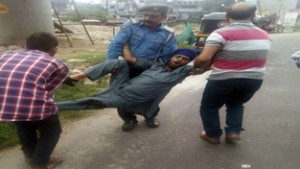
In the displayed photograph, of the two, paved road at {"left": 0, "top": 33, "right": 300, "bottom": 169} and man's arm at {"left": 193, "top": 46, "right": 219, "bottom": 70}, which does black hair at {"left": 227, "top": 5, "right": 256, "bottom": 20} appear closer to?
man's arm at {"left": 193, "top": 46, "right": 219, "bottom": 70}

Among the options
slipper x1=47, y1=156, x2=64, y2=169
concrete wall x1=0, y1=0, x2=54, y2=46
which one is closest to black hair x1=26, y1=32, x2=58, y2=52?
slipper x1=47, y1=156, x2=64, y2=169

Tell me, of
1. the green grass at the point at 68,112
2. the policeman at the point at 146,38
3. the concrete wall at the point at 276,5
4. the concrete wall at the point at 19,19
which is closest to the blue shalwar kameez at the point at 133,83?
the policeman at the point at 146,38

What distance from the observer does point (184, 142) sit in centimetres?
345

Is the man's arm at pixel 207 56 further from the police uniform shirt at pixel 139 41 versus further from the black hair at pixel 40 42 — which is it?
the black hair at pixel 40 42

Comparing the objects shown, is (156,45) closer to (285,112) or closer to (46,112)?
(46,112)

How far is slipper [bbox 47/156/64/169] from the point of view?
111 inches

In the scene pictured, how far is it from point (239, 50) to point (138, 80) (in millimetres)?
1093

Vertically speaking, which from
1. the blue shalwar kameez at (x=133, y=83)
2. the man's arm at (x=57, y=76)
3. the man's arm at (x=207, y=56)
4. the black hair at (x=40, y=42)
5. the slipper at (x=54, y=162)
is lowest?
the slipper at (x=54, y=162)

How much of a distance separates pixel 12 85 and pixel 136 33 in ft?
5.19

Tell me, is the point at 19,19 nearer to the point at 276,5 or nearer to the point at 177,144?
the point at 177,144

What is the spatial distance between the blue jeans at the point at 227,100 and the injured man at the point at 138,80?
13.4 inches

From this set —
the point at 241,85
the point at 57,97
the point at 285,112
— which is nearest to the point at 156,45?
the point at 241,85

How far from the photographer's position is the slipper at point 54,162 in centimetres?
282

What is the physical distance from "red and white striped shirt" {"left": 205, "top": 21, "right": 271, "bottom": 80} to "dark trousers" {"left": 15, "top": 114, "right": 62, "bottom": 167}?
65.5 inches
